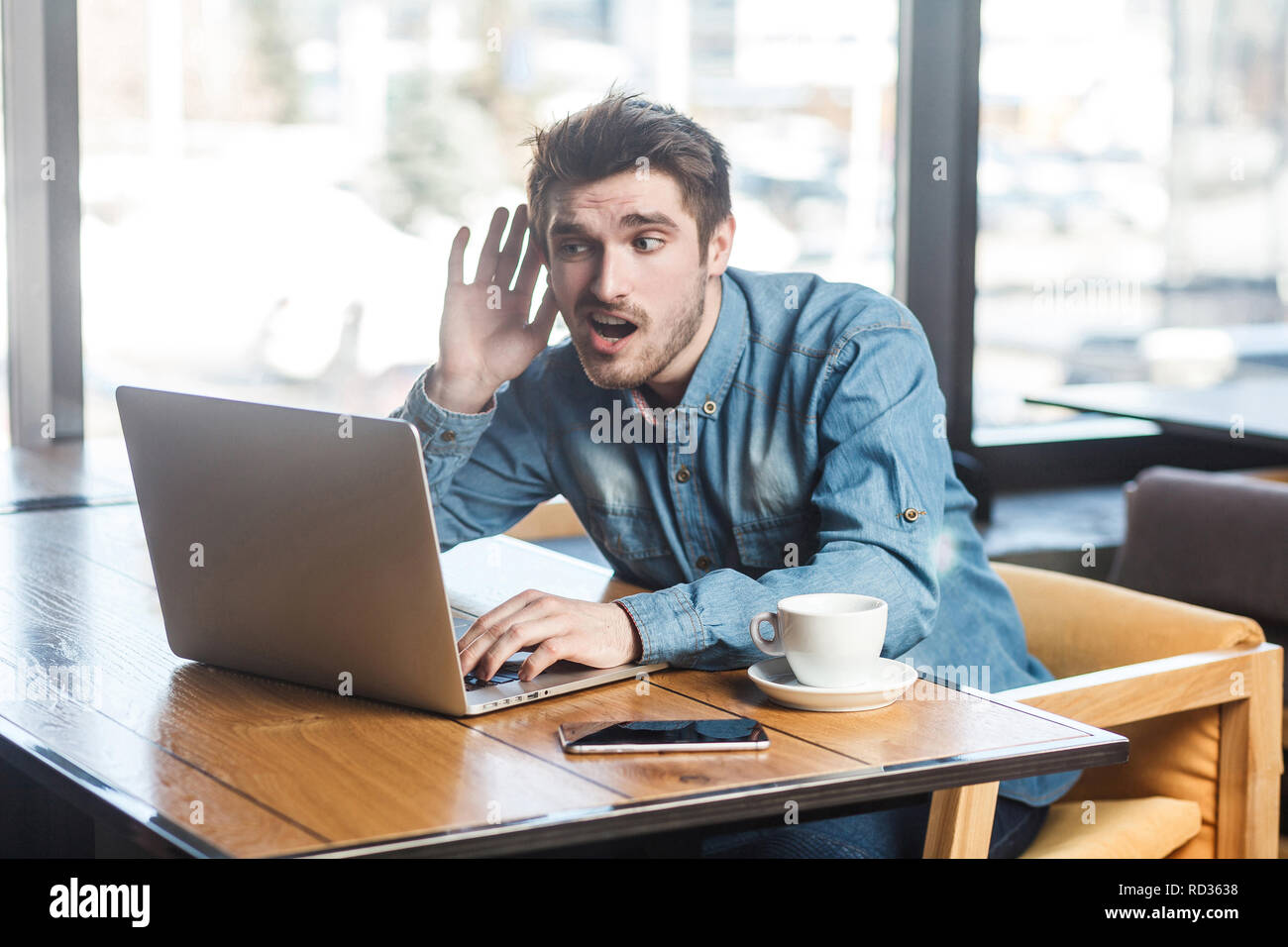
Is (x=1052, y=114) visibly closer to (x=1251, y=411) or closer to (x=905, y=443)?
(x=1251, y=411)

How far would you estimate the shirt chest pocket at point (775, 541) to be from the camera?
1664 mm

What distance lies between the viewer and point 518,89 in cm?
298

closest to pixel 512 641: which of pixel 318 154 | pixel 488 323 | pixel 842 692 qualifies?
pixel 842 692

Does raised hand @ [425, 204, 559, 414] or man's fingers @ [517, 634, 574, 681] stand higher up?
raised hand @ [425, 204, 559, 414]

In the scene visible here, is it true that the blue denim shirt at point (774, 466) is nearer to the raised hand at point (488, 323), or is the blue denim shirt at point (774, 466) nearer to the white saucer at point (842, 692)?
the raised hand at point (488, 323)

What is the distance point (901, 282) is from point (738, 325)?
1.71 m

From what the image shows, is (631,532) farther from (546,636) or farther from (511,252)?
(546,636)

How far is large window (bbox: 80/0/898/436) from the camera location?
2.78 metres

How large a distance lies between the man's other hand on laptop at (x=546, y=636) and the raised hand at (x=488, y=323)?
20.9 inches

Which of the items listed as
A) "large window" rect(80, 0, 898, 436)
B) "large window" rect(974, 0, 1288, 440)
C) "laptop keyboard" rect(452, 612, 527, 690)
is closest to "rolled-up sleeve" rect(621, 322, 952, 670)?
"laptop keyboard" rect(452, 612, 527, 690)

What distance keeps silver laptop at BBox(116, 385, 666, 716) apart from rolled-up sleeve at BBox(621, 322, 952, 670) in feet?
0.20

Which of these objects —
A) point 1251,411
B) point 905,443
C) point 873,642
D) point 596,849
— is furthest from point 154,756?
point 1251,411

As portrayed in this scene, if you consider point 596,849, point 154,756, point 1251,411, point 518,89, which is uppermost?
point 518,89

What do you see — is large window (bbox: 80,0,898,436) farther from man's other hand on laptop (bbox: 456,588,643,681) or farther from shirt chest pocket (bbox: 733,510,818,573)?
man's other hand on laptop (bbox: 456,588,643,681)
